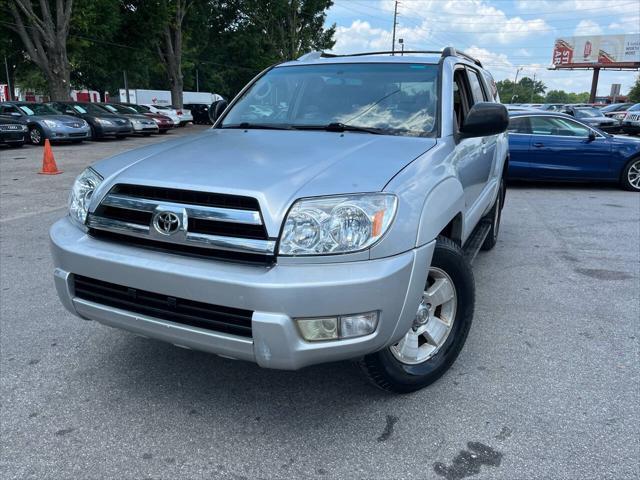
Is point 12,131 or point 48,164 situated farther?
point 12,131

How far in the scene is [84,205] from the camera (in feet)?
9.10

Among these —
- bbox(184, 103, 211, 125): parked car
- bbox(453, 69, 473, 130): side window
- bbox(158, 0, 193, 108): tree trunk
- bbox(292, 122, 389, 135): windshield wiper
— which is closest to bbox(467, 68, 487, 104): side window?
bbox(453, 69, 473, 130): side window

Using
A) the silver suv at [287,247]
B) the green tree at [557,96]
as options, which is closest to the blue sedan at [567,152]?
the silver suv at [287,247]

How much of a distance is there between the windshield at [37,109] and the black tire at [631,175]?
669 inches

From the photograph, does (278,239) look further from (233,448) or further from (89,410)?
(89,410)

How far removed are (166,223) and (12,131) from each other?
52.9ft

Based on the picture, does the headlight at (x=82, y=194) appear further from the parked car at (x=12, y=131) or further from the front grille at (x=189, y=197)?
the parked car at (x=12, y=131)

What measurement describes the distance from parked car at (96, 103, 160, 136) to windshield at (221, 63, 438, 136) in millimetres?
18547

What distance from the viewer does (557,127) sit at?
32.8 ft

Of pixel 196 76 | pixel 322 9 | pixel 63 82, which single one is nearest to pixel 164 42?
pixel 63 82

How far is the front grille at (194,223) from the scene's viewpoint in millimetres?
2265

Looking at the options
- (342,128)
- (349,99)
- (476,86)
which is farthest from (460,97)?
(342,128)

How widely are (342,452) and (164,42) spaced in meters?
35.0

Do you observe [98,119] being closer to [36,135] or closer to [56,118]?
[56,118]
